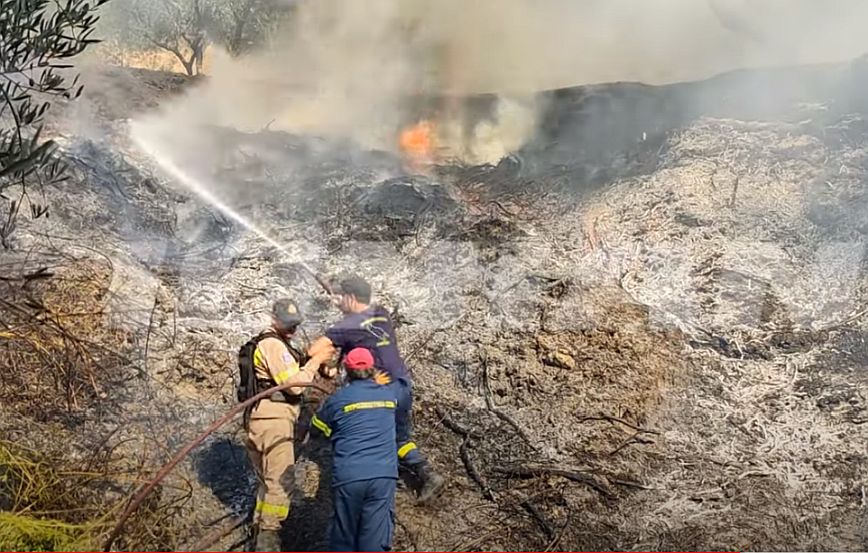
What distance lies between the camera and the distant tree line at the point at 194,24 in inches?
685

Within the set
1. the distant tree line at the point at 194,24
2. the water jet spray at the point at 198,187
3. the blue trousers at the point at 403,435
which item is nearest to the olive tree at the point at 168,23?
the distant tree line at the point at 194,24

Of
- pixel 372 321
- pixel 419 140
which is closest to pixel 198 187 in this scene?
pixel 419 140

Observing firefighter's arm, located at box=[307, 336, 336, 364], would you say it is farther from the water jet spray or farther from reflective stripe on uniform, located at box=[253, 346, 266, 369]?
the water jet spray

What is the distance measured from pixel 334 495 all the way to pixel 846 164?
6.81 m

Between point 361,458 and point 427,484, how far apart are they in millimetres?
1190

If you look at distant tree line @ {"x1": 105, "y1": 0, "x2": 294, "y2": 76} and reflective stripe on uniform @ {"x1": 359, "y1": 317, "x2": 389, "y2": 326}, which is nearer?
reflective stripe on uniform @ {"x1": 359, "y1": 317, "x2": 389, "y2": 326}

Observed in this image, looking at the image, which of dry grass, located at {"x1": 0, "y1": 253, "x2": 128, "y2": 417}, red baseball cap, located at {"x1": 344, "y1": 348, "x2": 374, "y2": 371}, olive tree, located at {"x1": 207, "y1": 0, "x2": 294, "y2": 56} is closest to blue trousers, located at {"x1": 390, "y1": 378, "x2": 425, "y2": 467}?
red baseball cap, located at {"x1": 344, "y1": 348, "x2": 374, "y2": 371}

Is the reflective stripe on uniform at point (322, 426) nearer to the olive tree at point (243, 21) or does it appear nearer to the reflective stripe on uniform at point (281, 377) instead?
the reflective stripe on uniform at point (281, 377)

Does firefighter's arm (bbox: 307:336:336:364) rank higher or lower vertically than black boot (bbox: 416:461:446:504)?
higher

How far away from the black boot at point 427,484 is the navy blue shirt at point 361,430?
96 centimetres

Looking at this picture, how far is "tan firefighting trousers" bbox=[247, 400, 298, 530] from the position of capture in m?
5.40

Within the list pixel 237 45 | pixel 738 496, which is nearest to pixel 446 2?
pixel 237 45

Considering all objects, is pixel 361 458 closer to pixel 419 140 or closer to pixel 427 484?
pixel 427 484

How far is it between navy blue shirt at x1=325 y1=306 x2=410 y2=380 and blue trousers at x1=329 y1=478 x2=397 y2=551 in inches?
43.9
